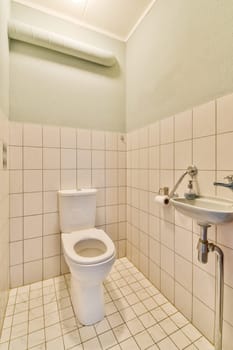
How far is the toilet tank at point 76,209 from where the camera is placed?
A: 1.51m

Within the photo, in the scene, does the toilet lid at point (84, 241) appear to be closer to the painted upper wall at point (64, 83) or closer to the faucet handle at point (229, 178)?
the faucet handle at point (229, 178)

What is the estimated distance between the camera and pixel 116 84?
1.83m

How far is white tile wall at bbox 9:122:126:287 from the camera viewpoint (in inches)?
57.1

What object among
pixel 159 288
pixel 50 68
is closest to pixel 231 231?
pixel 159 288

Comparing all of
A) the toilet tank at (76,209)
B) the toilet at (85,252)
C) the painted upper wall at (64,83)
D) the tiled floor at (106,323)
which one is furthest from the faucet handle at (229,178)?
the painted upper wall at (64,83)

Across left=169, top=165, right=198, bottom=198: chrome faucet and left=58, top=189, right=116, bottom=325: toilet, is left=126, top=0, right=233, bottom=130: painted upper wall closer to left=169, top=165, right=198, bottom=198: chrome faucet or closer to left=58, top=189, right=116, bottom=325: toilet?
left=169, top=165, right=198, bottom=198: chrome faucet

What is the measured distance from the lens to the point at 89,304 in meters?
1.14

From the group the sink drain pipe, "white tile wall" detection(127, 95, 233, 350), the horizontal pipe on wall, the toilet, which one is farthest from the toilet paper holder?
the horizontal pipe on wall

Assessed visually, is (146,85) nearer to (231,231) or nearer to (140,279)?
(231,231)

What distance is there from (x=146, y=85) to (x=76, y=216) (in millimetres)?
1332

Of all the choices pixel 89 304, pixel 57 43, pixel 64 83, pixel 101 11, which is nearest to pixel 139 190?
pixel 89 304

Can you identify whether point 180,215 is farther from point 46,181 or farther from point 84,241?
point 46,181

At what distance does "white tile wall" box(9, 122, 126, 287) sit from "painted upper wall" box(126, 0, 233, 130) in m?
0.55

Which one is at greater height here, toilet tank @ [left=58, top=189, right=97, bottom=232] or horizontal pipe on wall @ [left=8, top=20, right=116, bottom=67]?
horizontal pipe on wall @ [left=8, top=20, right=116, bottom=67]
